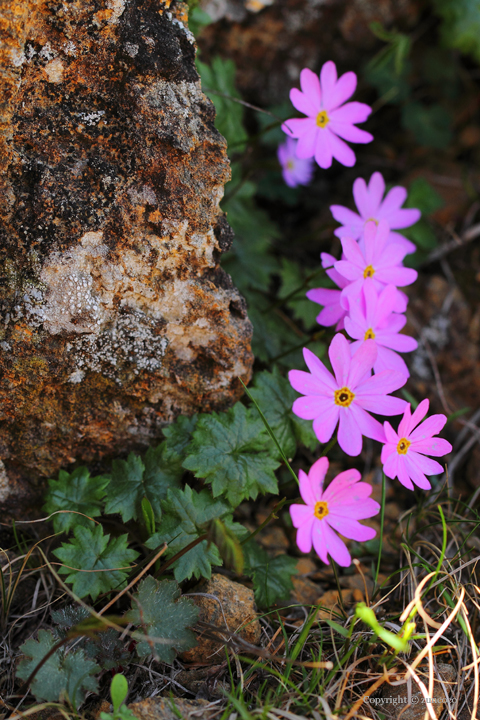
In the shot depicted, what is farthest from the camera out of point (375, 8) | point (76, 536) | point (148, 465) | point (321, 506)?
point (375, 8)

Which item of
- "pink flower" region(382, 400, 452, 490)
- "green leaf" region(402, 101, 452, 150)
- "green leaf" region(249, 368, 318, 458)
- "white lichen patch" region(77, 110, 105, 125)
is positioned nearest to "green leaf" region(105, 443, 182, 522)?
"green leaf" region(249, 368, 318, 458)

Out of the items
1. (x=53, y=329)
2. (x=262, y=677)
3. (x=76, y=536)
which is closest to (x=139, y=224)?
(x=53, y=329)

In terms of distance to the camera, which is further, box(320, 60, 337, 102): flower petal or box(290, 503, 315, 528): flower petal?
box(320, 60, 337, 102): flower petal

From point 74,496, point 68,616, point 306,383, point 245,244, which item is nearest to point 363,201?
point 245,244

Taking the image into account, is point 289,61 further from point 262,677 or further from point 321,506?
point 262,677

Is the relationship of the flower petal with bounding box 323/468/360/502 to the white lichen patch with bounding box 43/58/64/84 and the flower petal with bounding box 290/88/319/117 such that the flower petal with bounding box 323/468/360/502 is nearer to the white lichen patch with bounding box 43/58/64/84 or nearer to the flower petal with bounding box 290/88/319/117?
the flower petal with bounding box 290/88/319/117
